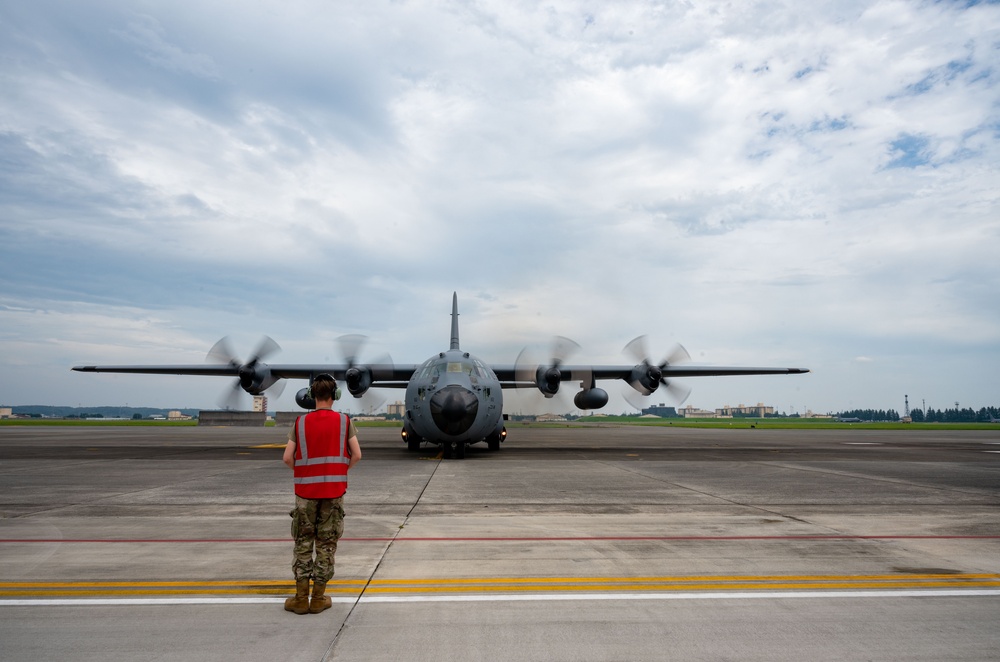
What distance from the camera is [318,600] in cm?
480

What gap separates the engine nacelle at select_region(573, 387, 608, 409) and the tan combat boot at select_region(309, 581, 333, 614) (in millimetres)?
24643

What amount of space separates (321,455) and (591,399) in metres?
24.5

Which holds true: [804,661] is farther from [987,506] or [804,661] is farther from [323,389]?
[987,506]

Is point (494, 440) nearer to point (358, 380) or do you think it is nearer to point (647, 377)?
point (358, 380)

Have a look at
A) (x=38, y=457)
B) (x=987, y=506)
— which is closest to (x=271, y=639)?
(x=987, y=506)

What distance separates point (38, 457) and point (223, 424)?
61.0 metres

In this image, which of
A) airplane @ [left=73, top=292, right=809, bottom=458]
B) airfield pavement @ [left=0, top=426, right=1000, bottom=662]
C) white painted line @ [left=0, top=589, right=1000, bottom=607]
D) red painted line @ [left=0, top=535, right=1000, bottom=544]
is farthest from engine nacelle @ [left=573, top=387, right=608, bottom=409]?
white painted line @ [left=0, top=589, right=1000, bottom=607]

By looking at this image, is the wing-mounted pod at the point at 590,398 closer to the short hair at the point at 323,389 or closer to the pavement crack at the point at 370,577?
the pavement crack at the point at 370,577

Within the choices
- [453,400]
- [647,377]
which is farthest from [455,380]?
[647,377]

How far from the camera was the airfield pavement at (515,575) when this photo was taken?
4.14 metres

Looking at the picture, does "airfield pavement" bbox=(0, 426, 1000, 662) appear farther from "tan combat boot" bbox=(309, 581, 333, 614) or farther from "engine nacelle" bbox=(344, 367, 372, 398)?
"engine nacelle" bbox=(344, 367, 372, 398)

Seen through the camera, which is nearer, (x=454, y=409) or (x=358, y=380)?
(x=454, y=409)

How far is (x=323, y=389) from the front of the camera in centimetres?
559

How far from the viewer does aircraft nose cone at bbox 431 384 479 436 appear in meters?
18.7
